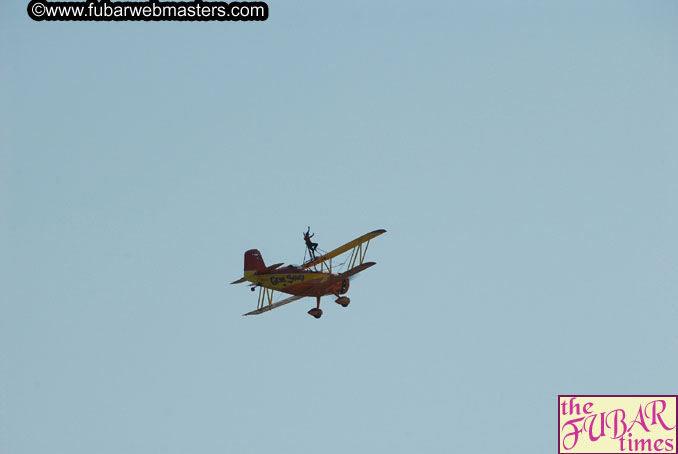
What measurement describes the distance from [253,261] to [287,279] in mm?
4910

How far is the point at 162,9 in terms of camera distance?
168 ft

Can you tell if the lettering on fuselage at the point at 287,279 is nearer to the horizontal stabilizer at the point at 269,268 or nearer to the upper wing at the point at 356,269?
the horizontal stabilizer at the point at 269,268

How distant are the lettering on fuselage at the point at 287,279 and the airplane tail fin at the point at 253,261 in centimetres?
335

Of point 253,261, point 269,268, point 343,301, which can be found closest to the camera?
point 343,301

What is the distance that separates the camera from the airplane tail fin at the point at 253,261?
63062mm

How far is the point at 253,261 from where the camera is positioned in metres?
63.3

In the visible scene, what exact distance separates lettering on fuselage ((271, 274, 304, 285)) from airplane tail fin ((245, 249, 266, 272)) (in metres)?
3.35

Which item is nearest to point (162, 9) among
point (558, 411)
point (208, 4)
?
point (208, 4)

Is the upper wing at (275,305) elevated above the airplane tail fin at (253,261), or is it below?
below

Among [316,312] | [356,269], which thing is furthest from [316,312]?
[356,269]

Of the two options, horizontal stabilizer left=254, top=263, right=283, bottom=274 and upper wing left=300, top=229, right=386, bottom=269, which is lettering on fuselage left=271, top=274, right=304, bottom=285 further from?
upper wing left=300, top=229, right=386, bottom=269

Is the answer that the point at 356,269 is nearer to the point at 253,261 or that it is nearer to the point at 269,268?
the point at 269,268

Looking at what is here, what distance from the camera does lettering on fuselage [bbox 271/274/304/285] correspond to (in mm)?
58812

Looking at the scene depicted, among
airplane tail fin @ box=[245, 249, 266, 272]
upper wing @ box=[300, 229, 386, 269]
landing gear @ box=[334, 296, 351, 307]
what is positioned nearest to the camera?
landing gear @ box=[334, 296, 351, 307]
